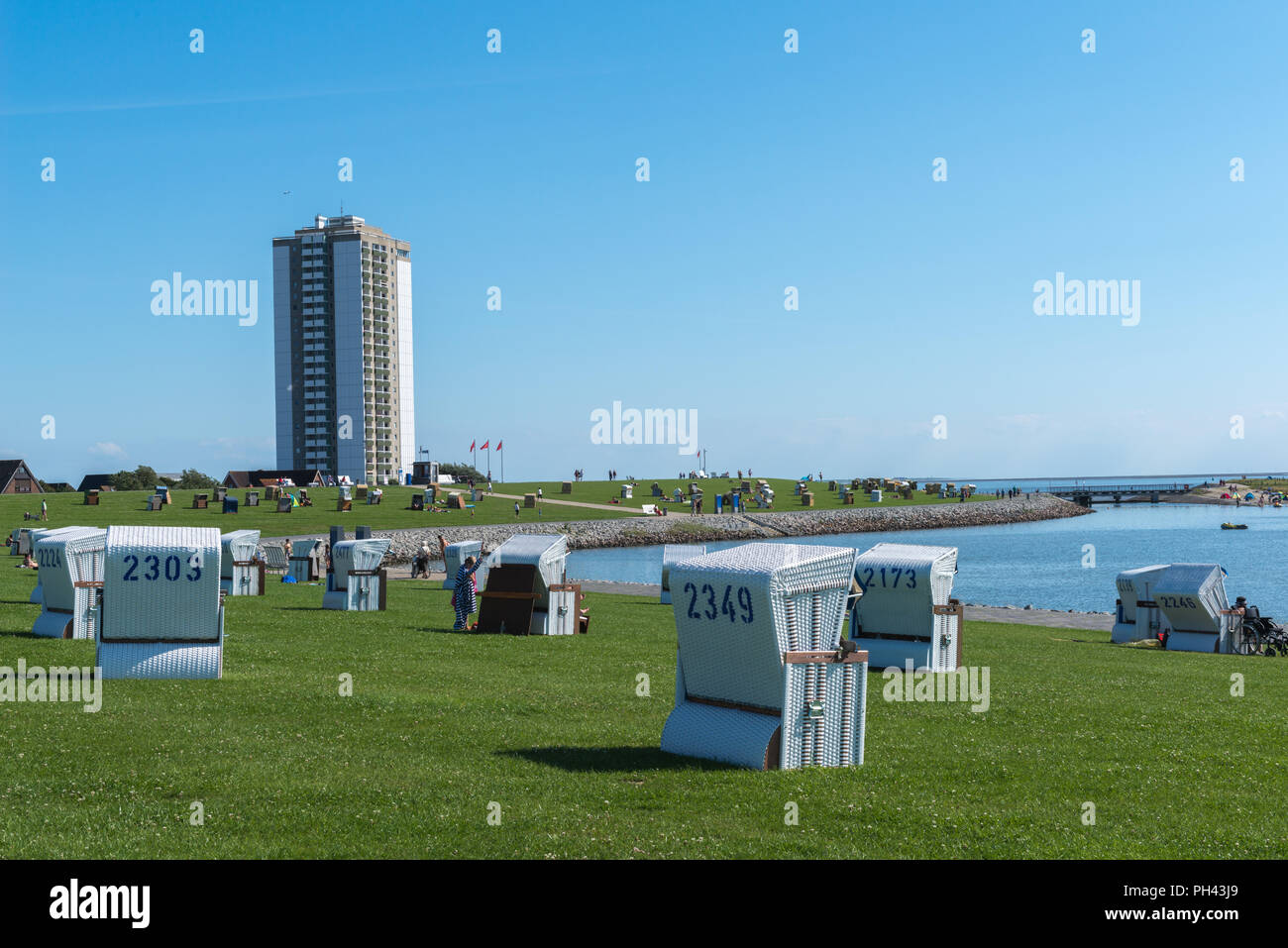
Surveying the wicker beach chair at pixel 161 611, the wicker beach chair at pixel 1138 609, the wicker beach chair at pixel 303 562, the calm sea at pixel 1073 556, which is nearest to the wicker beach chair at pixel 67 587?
the wicker beach chair at pixel 161 611

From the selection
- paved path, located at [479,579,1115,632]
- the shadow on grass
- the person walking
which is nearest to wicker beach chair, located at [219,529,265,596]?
paved path, located at [479,579,1115,632]

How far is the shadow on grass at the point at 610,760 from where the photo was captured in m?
10.6

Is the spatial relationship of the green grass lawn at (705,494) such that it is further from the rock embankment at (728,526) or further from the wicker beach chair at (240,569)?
the wicker beach chair at (240,569)

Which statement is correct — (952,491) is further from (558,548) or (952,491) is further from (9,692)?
(9,692)

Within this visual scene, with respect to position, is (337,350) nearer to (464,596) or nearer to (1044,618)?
(1044,618)

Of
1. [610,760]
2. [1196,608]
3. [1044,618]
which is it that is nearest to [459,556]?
[1044,618]

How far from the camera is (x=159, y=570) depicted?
16.4 meters

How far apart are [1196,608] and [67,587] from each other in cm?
2490

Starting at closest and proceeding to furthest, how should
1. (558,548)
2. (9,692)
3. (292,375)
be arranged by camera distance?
(9,692)
(558,548)
(292,375)

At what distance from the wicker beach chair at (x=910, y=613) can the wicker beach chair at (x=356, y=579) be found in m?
13.4
